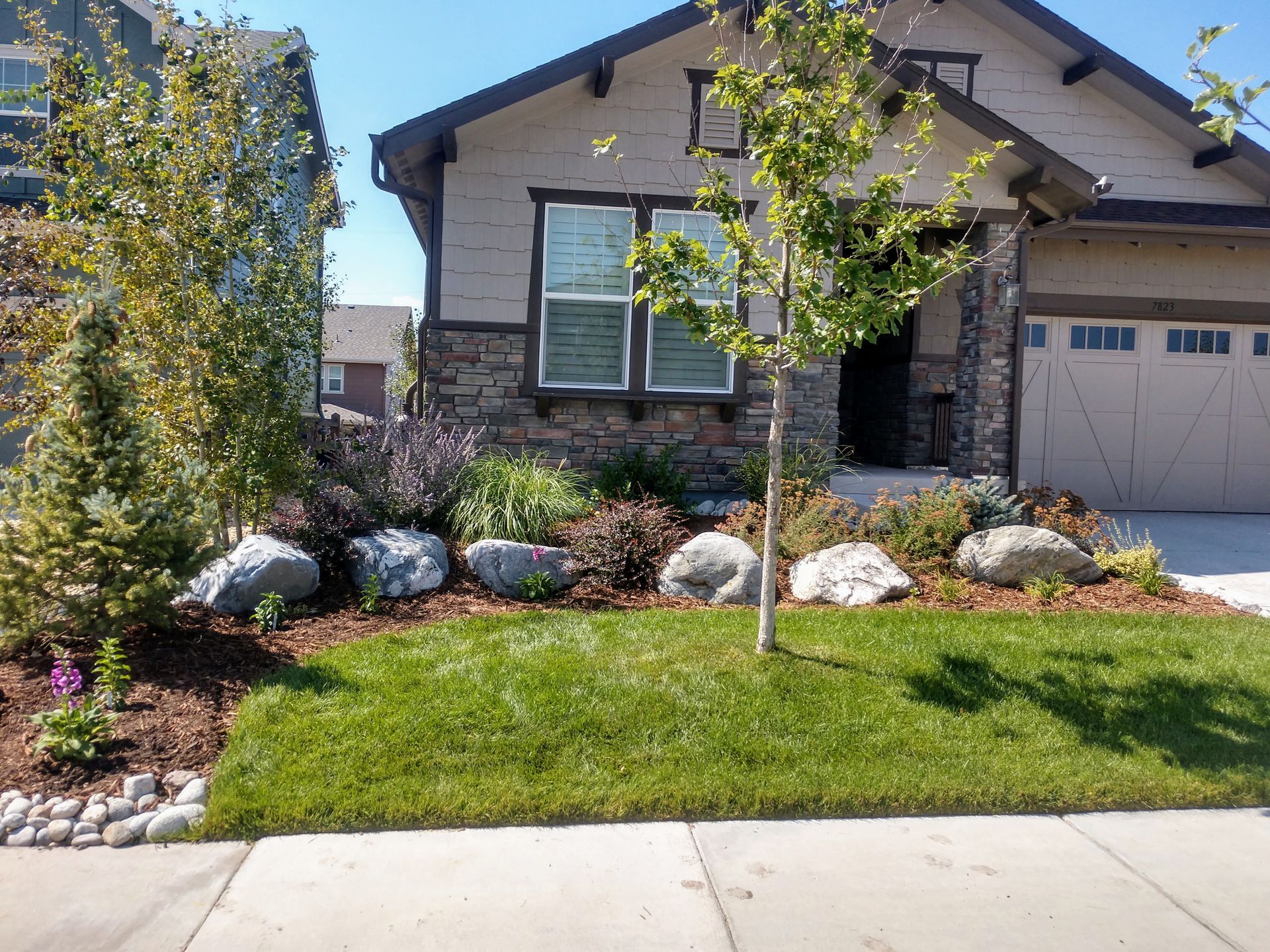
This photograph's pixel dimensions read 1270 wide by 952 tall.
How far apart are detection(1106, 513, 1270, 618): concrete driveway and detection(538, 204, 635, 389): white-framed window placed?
566cm

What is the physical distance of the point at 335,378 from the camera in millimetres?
32438

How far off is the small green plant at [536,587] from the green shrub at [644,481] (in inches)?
78.2

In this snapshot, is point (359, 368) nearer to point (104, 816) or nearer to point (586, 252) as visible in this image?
point (586, 252)

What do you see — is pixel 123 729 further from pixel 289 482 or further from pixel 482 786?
pixel 289 482

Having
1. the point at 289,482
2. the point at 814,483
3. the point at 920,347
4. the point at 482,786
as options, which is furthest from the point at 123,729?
the point at 920,347

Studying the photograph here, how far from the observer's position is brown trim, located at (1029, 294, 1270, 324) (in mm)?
11367

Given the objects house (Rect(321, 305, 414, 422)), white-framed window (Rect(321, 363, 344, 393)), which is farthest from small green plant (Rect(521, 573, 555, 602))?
white-framed window (Rect(321, 363, 344, 393))

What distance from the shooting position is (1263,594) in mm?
7543

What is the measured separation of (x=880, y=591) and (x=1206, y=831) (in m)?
3.18

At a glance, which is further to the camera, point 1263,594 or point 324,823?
point 1263,594

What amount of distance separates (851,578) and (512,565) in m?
2.62

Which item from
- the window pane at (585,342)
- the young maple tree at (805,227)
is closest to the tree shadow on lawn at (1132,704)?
the young maple tree at (805,227)

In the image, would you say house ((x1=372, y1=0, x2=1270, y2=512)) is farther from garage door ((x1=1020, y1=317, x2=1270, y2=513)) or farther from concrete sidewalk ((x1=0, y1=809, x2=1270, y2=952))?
concrete sidewalk ((x1=0, y1=809, x2=1270, y2=952))

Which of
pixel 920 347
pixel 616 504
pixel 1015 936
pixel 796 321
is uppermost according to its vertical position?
pixel 920 347
